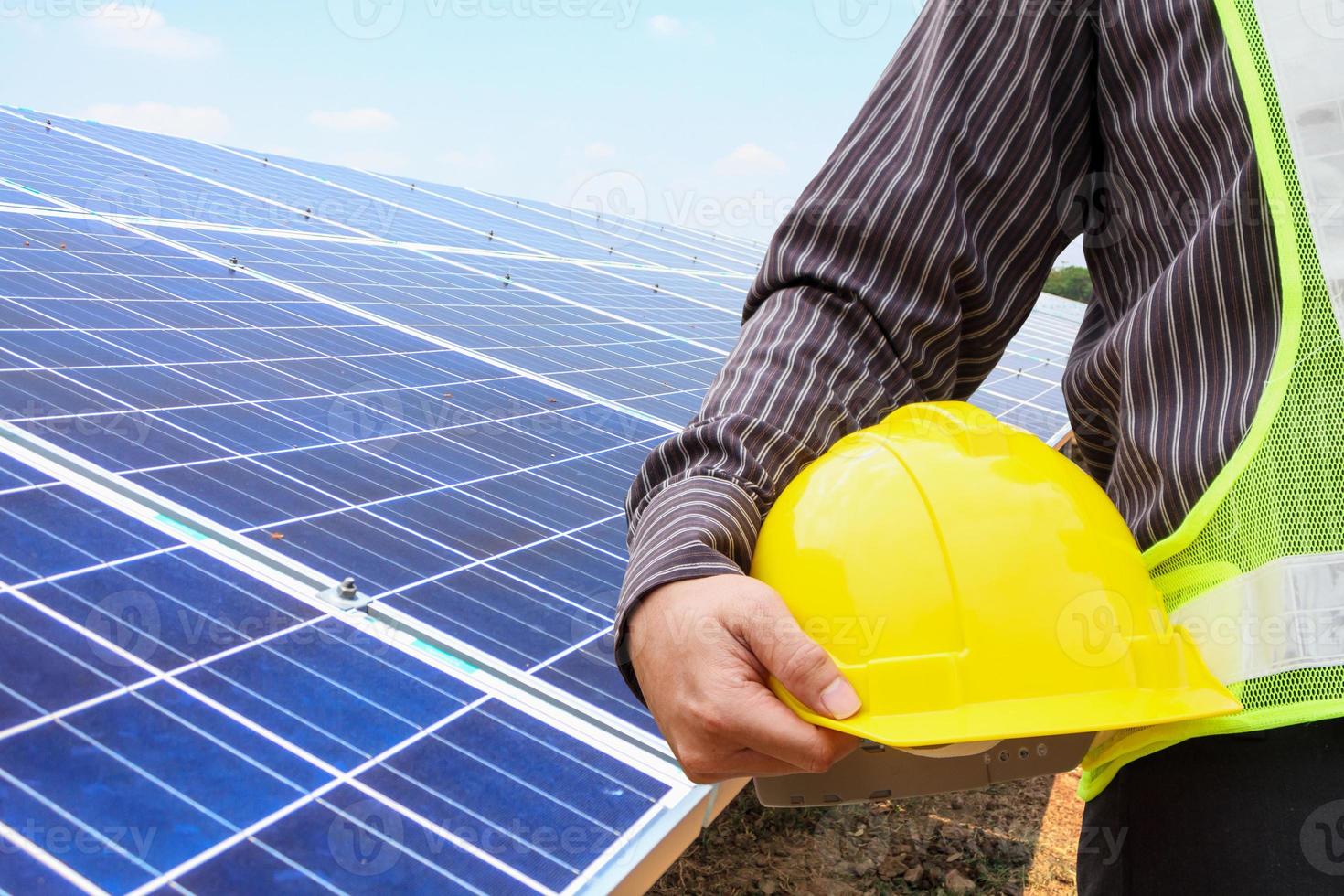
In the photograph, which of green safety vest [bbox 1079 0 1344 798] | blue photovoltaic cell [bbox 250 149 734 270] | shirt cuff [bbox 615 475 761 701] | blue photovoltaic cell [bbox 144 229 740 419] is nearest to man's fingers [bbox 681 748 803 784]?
shirt cuff [bbox 615 475 761 701]

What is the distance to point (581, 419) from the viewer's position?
627 cm

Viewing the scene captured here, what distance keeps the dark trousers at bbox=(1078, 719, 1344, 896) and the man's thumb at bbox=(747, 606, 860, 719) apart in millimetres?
474

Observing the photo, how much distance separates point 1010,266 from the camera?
1.97 metres

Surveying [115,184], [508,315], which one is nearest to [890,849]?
[508,315]

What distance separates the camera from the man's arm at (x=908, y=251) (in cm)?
170

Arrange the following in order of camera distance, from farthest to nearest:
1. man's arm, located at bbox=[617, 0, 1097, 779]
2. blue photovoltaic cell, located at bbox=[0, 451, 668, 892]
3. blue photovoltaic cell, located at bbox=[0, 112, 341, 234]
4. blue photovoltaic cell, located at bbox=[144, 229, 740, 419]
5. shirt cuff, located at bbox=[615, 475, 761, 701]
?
blue photovoltaic cell, located at bbox=[0, 112, 341, 234]
blue photovoltaic cell, located at bbox=[144, 229, 740, 419]
blue photovoltaic cell, located at bbox=[0, 451, 668, 892]
man's arm, located at bbox=[617, 0, 1097, 779]
shirt cuff, located at bbox=[615, 475, 761, 701]

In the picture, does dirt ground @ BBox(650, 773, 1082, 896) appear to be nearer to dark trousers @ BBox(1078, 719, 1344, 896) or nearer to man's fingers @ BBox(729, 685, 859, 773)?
dark trousers @ BBox(1078, 719, 1344, 896)

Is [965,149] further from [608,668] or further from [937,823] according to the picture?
[937,823]

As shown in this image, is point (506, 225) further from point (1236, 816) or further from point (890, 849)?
point (1236, 816)

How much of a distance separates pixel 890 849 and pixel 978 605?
556 cm

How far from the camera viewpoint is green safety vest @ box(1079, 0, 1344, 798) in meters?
1.28

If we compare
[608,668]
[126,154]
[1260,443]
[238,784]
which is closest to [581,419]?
[608,668]

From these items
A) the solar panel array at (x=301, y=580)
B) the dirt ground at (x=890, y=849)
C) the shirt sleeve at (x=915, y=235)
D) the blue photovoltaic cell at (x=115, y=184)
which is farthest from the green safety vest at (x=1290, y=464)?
the blue photovoltaic cell at (x=115, y=184)

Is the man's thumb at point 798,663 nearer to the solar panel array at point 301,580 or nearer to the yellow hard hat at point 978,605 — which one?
the yellow hard hat at point 978,605
